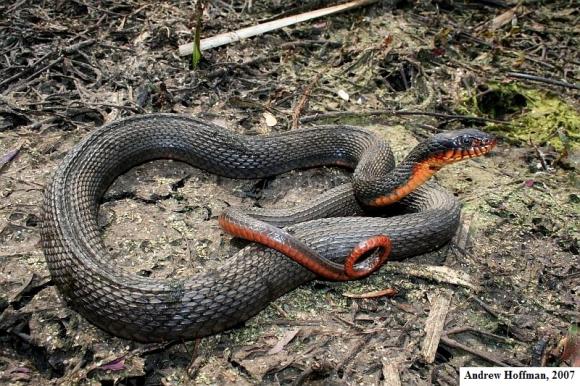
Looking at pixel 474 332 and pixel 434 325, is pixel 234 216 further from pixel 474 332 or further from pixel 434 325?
pixel 474 332

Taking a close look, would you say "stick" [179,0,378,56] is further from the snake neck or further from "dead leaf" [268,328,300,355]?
"dead leaf" [268,328,300,355]

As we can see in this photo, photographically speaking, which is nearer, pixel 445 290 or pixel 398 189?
pixel 445 290

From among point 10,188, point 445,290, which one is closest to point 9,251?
point 10,188

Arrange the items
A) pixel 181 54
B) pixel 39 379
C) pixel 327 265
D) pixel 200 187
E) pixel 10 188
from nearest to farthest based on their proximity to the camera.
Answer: pixel 39 379 → pixel 327 265 → pixel 10 188 → pixel 200 187 → pixel 181 54

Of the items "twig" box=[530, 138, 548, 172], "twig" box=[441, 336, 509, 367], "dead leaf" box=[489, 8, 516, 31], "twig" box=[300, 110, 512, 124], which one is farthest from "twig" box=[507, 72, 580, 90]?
"twig" box=[441, 336, 509, 367]

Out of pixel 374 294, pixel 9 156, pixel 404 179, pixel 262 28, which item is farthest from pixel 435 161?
pixel 9 156

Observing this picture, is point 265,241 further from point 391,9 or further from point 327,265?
point 391,9

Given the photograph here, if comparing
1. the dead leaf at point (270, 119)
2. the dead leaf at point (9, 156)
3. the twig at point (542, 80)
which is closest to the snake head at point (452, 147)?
the dead leaf at point (270, 119)
